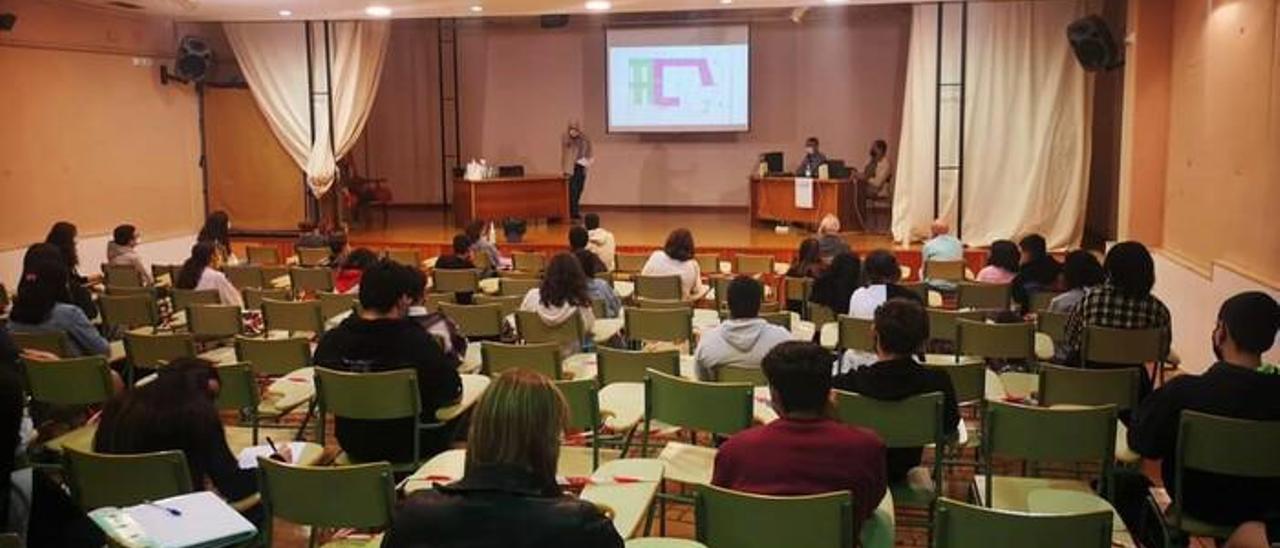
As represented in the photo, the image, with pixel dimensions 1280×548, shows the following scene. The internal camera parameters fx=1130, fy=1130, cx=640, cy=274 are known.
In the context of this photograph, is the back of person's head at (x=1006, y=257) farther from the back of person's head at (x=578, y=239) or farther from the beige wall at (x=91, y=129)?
the beige wall at (x=91, y=129)

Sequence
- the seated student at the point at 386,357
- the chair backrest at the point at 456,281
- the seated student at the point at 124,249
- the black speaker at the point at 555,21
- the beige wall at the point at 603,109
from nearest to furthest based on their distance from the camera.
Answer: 1. the seated student at the point at 386,357
2. the chair backrest at the point at 456,281
3. the seated student at the point at 124,249
4. the beige wall at the point at 603,109
5. the black speaker at the point at 555,21

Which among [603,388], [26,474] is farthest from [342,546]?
[603,388]

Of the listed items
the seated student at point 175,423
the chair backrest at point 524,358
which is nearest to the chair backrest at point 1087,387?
the chair backrest at point 524,358

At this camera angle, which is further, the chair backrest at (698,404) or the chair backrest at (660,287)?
the chair backrest at (660,287)

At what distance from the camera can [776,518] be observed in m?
2.95

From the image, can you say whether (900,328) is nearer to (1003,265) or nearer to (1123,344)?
(1123,344)

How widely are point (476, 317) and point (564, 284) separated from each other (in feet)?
2.29

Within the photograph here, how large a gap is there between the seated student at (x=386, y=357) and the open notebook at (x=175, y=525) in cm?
164

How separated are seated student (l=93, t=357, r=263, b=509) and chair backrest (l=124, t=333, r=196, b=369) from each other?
1977mm

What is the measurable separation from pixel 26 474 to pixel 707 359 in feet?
9.14

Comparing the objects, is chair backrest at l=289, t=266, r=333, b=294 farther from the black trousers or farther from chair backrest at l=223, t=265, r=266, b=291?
the black trousers

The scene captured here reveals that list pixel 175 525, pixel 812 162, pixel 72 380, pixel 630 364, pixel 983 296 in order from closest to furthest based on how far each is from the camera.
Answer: pixel 175 525, pixel 72 380, pixel 630 364, pixel 983 296, pixel 812 162

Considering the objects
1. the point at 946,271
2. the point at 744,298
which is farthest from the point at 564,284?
the point at 946,271

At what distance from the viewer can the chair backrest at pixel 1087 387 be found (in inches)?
182
